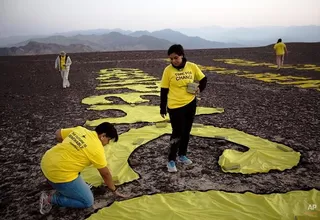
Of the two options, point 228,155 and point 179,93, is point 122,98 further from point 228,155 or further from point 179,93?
point 179,93

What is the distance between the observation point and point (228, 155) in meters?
5.25

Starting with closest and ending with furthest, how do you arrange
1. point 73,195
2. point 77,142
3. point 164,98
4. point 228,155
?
point 77,142
point 73,195
point 164,98
point 228,155

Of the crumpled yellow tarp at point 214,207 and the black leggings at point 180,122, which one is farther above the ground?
the black leggings at point 180,122

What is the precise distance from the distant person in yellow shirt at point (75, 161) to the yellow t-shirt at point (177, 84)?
1.37 meters

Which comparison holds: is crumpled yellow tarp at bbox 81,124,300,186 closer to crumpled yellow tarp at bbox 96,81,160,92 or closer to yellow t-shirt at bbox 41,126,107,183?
yellow t-shirt at bbox 41,126,107,183

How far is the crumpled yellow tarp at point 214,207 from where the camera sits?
137 inches

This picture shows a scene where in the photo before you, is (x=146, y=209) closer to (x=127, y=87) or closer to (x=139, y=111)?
(x=139, y=111)

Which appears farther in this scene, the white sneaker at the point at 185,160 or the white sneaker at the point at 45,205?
the white sneaker at the point at 185,160

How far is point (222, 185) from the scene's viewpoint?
430 centimetres

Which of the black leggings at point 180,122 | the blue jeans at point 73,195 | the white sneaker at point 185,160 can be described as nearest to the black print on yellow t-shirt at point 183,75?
the black leggings at point 180,122

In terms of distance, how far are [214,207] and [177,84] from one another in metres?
1.97

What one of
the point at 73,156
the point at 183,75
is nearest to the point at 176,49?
the point at 183,75

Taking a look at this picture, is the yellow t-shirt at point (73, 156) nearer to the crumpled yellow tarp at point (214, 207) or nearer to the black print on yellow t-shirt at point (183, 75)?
the crumpled yellow tarp at point (214, 207)

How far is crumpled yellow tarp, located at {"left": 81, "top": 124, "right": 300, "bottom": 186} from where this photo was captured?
470cm
